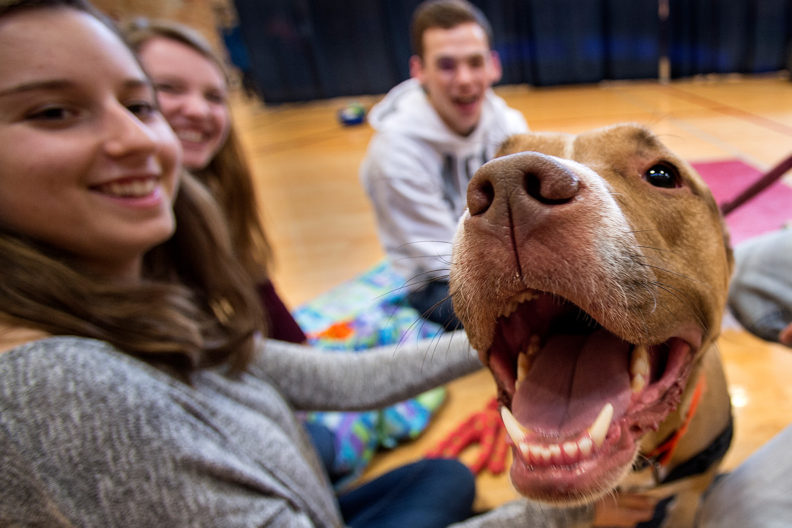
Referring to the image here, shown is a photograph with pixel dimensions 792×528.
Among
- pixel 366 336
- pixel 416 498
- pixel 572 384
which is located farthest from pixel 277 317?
pixel 572 384

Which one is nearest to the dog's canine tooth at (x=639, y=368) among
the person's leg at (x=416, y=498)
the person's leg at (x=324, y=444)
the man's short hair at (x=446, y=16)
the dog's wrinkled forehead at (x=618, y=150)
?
the dog's wrinkled forehead at (x=618, y=150)

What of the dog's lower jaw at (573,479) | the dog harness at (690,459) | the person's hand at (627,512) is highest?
the dog's lower jaw at (573,479)

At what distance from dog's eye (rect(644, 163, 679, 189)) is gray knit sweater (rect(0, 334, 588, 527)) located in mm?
828

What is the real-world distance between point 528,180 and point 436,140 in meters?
2.34

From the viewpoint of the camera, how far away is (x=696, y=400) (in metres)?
1.26

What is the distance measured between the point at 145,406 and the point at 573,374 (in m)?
0.90

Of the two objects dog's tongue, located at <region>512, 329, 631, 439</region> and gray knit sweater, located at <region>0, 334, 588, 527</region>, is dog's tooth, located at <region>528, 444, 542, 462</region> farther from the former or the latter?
gray knit sweater, located at <region>0, 334, 588, 527</region>

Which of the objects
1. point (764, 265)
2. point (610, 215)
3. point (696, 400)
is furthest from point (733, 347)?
point (610, 215)

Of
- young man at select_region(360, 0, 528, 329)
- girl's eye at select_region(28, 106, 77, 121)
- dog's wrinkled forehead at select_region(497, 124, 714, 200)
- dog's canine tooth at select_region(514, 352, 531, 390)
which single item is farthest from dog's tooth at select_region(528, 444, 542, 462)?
young man at select_region(360, 0, 528, 329)

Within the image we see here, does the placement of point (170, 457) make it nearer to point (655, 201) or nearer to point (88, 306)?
point (88, 306)

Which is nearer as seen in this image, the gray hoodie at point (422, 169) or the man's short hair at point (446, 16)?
the gray hoodie at point (422, 169)

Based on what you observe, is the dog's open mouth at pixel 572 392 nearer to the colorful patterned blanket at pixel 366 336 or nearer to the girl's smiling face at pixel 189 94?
the colorful patterned blanket at pixel 366 336

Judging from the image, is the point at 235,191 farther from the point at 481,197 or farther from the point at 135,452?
the point at 481,197

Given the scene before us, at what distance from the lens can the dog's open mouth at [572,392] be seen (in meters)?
0.85
